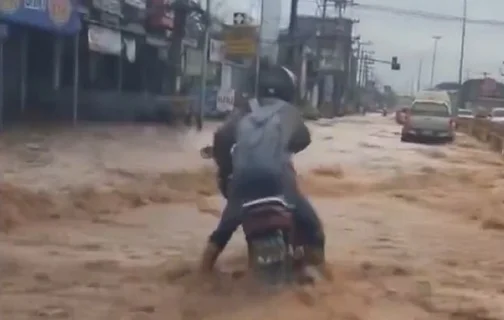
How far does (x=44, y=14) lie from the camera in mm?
27281

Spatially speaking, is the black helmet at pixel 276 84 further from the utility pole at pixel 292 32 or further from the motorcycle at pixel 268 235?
the utility pole at pixel 292 32

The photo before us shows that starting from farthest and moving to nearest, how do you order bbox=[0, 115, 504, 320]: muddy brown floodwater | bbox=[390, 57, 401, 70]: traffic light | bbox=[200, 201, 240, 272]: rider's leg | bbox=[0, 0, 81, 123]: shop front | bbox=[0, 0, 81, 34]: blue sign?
bbox=[390, 57, 401, 70]: traffic light < bbox=[0, 0, 81, 123]: shop front < bbox=[0, 0, 81, 34]: blue sign < bbox=[200, 201, 240, 272]: rider's leg < bbox=[0, 115, 504, 320]: muddy brown floodwater

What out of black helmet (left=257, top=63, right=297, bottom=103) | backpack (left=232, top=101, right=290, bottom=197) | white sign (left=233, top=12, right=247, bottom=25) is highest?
white sign (left=233, top=12, right=247, bottom=25)

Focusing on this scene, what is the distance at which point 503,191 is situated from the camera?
60.4 ft

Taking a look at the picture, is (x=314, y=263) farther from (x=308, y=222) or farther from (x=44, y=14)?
(x=44, y=14)

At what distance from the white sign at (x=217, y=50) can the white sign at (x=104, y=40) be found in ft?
47.5

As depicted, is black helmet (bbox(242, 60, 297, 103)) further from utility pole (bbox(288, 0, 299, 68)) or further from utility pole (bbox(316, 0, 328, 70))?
utility pole (bbox(316, 0, 328, 70))

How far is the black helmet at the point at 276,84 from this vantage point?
25.8 feet

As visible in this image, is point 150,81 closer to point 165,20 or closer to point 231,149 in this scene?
point 165,20

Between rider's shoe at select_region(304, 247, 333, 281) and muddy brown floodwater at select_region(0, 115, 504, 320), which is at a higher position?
rider's shoe at select_region(304, 247, 333, 281)

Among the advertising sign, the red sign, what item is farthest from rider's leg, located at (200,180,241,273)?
the advertising sign

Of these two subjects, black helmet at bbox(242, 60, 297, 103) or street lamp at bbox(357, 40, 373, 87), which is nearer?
black helmet at bbox(242, 60, 297, 103)

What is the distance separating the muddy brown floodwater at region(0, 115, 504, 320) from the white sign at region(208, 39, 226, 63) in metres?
28.7

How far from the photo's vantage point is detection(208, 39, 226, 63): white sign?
51.4 m
